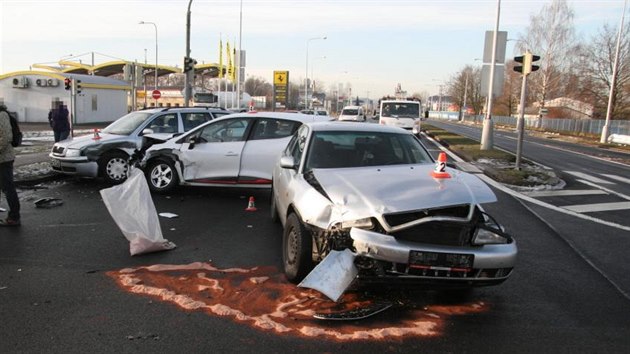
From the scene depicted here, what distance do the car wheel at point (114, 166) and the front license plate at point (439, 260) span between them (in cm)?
842

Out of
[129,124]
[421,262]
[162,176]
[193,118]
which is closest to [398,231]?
[421,262]

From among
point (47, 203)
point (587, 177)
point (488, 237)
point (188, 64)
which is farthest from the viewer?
point (188, 64)

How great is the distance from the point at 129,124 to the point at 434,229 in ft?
30.1

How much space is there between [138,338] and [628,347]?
369 cm

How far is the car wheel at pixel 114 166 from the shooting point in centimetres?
1095

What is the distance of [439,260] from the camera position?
4.23 metres

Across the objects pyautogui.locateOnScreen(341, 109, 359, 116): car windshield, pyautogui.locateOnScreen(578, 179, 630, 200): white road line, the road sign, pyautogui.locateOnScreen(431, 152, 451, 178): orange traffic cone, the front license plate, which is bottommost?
pyautogui.locateOnScreen(578, 179, 630, 200): white road line

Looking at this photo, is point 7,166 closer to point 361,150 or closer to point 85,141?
point 85,141

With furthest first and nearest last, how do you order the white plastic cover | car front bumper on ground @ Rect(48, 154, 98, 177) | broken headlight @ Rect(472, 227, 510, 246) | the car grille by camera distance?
car front bumper on ground @ Rect(48, 154, 98, 177) < the white plastic cover < broken headlight @ Rect(472, 227, 510, 246) < the car grille

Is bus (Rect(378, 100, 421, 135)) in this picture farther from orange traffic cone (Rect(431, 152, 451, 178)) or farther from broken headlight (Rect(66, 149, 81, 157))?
orange traffic cone (Rect(431, 152, 451, 178))

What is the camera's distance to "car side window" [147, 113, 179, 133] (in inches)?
459

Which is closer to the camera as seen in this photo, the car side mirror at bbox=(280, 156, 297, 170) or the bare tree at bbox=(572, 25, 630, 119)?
the car side mirror at bbox=(280, 156, 297, 170)

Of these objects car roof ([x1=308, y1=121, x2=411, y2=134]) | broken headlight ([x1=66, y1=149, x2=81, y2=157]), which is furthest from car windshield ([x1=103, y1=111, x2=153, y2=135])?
car roof ([x1=308, y1=121, x2=411, y2=134])

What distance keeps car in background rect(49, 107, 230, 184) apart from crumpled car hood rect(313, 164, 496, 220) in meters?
6.89
